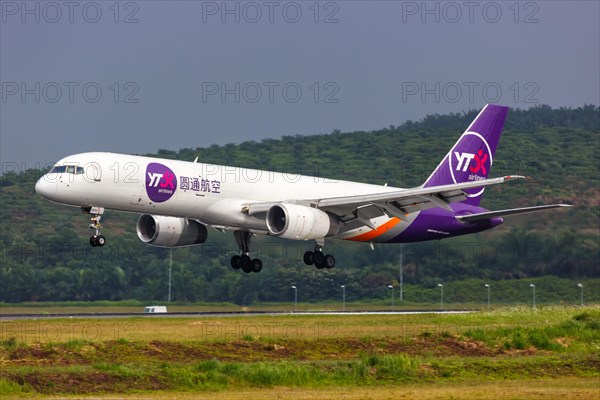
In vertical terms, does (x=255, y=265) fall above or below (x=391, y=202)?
below

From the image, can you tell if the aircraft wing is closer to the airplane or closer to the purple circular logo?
the airplane

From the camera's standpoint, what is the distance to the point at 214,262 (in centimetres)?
8256

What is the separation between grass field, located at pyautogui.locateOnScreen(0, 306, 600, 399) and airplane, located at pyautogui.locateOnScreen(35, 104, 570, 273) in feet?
13.9

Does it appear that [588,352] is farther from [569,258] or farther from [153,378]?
[569,258]

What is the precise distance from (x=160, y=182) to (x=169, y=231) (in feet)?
18.3

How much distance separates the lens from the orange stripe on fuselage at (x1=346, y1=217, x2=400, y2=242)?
2020 inches

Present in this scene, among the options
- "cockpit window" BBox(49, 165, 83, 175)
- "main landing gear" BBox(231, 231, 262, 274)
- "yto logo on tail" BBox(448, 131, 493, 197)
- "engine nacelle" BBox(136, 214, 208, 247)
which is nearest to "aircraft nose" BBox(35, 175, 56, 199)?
"cockpit window" BBox(49, 165, 83, 175)

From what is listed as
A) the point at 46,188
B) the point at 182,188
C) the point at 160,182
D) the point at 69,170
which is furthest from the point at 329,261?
the point at 46,188

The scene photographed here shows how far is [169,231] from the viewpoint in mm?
49406

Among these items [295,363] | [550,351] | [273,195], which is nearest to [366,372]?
[295,363]

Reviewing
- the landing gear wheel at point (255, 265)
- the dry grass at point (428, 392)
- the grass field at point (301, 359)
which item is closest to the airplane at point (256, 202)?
the landing gear wheel at point (255, 265)

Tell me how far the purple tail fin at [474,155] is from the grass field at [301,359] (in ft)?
31.7

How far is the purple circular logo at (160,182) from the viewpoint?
43969mm

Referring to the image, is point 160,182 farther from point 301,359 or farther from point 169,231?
point 301,359
